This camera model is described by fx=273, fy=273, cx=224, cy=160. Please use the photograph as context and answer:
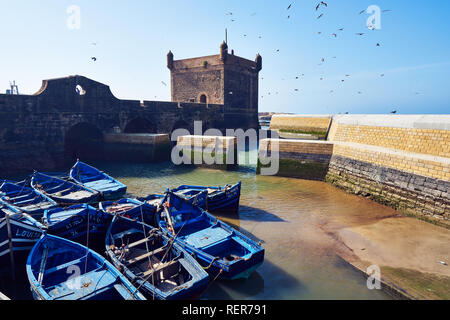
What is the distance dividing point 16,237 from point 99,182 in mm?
6030

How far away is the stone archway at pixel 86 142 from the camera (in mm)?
20516

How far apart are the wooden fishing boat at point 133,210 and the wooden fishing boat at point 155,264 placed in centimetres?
69

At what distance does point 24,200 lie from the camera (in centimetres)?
980

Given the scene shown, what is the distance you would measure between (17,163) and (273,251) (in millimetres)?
16522

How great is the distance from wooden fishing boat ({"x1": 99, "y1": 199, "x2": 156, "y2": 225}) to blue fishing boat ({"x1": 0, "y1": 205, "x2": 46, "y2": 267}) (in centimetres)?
184

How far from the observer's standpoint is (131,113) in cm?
2172

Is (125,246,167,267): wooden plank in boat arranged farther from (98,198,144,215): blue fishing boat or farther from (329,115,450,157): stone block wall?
(329,115,450,157): stone block wall

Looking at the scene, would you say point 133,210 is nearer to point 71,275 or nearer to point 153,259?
point 153,259

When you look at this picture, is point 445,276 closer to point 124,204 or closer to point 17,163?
point 124,204

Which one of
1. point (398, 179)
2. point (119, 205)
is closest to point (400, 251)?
point (398, 179)

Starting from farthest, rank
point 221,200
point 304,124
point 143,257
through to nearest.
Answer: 1. point 304,124
2. point 221,200
3. point 143,257

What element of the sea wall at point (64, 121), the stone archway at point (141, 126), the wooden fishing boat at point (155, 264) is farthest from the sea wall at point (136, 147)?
the wooden fishing boat at point (155, 264)

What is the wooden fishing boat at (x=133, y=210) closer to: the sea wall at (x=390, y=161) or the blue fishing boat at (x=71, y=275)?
the blue fishing boat at (x=71, y=275)
